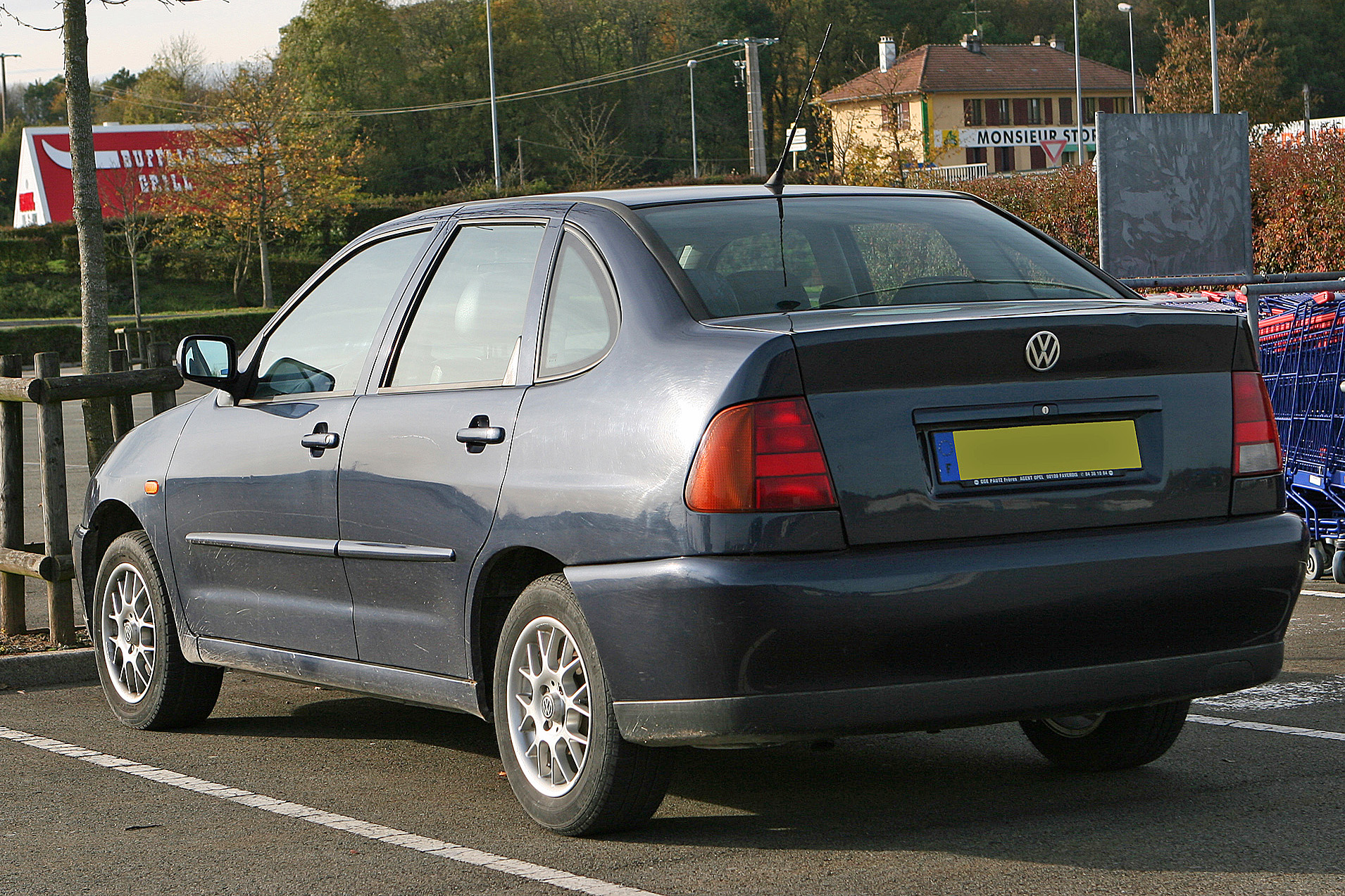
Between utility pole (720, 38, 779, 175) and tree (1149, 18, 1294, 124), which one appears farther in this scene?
utility pole (720, 38, 779, 175)

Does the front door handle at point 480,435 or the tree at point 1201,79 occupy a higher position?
the tree at point 1201,79

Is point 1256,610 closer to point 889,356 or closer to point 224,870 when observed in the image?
point 889,356

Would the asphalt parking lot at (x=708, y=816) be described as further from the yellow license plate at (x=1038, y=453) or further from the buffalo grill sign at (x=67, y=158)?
the buffalo grill sign at (x=67, y=158)

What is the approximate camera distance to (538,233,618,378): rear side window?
455 centimetres

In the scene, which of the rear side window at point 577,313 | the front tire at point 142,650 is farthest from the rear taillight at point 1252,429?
the front tire at point 142,650

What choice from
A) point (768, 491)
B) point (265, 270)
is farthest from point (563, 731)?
point (265, 270)

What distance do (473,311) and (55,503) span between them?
360 cm

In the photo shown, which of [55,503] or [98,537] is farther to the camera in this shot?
[55,503]

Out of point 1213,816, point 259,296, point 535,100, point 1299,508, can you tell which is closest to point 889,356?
point 1213,816

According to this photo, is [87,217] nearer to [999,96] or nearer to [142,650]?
[142,650]

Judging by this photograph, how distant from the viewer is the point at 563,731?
4570 mm

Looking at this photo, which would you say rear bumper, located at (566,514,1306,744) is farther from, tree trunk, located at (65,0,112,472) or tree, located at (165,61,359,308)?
tree, located at (165,61,359,308)

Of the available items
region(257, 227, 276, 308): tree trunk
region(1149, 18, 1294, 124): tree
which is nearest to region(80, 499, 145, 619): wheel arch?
region(257, 227, 276, 308): tree trunk

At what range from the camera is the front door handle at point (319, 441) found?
5272mm
